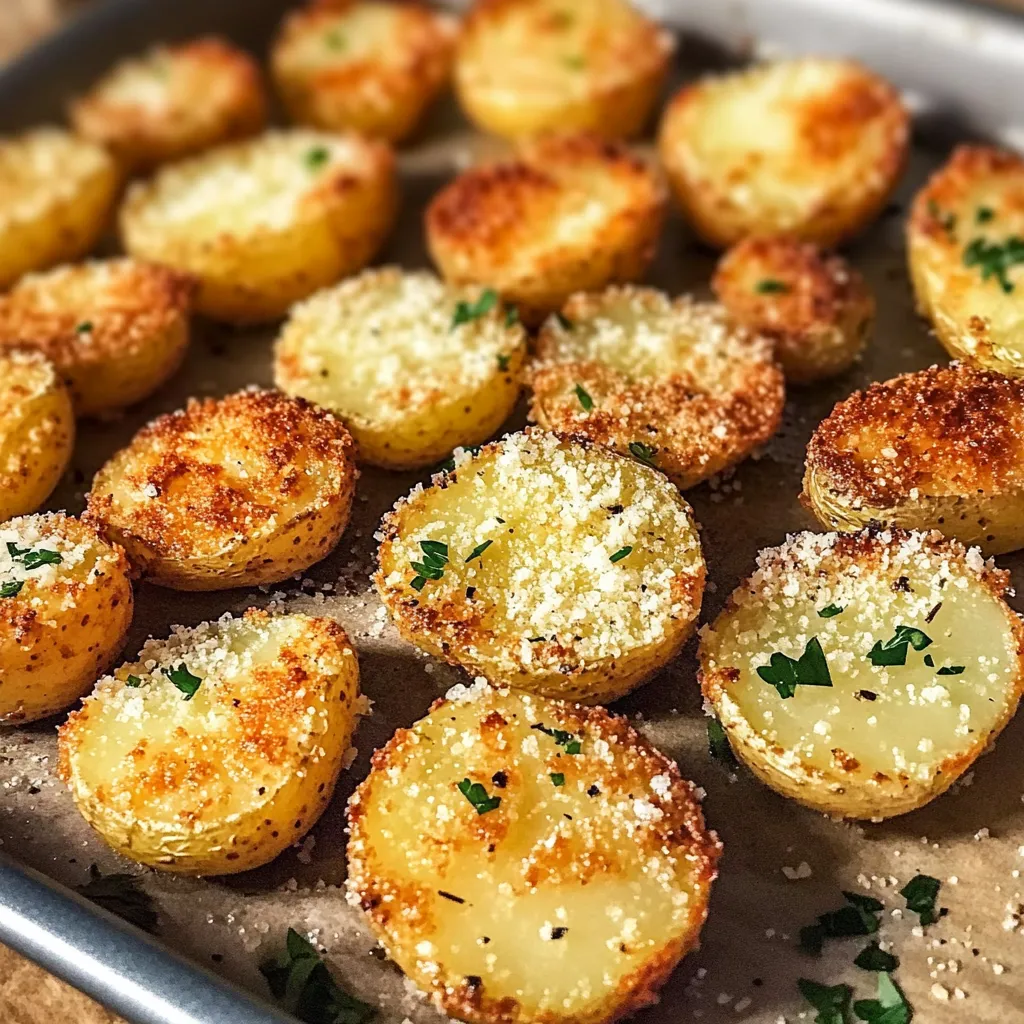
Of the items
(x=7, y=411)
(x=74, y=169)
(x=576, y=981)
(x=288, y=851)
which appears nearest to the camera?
(x=576, y=981)

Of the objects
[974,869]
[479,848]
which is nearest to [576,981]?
[479,848]

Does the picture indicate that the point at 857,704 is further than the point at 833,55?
No

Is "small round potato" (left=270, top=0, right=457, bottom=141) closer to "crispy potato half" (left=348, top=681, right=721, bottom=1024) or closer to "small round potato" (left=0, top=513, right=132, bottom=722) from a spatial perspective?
"small round potato" (left=0, top=513, right=132, bottom=722)

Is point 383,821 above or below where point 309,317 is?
below

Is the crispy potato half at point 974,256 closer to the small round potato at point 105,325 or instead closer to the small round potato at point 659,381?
the small round potato at point 659,381

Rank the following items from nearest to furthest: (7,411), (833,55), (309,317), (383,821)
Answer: (383,821) → (7,411) → (309,317) → (833,55)

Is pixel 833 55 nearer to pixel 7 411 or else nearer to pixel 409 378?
pixel 409 378
